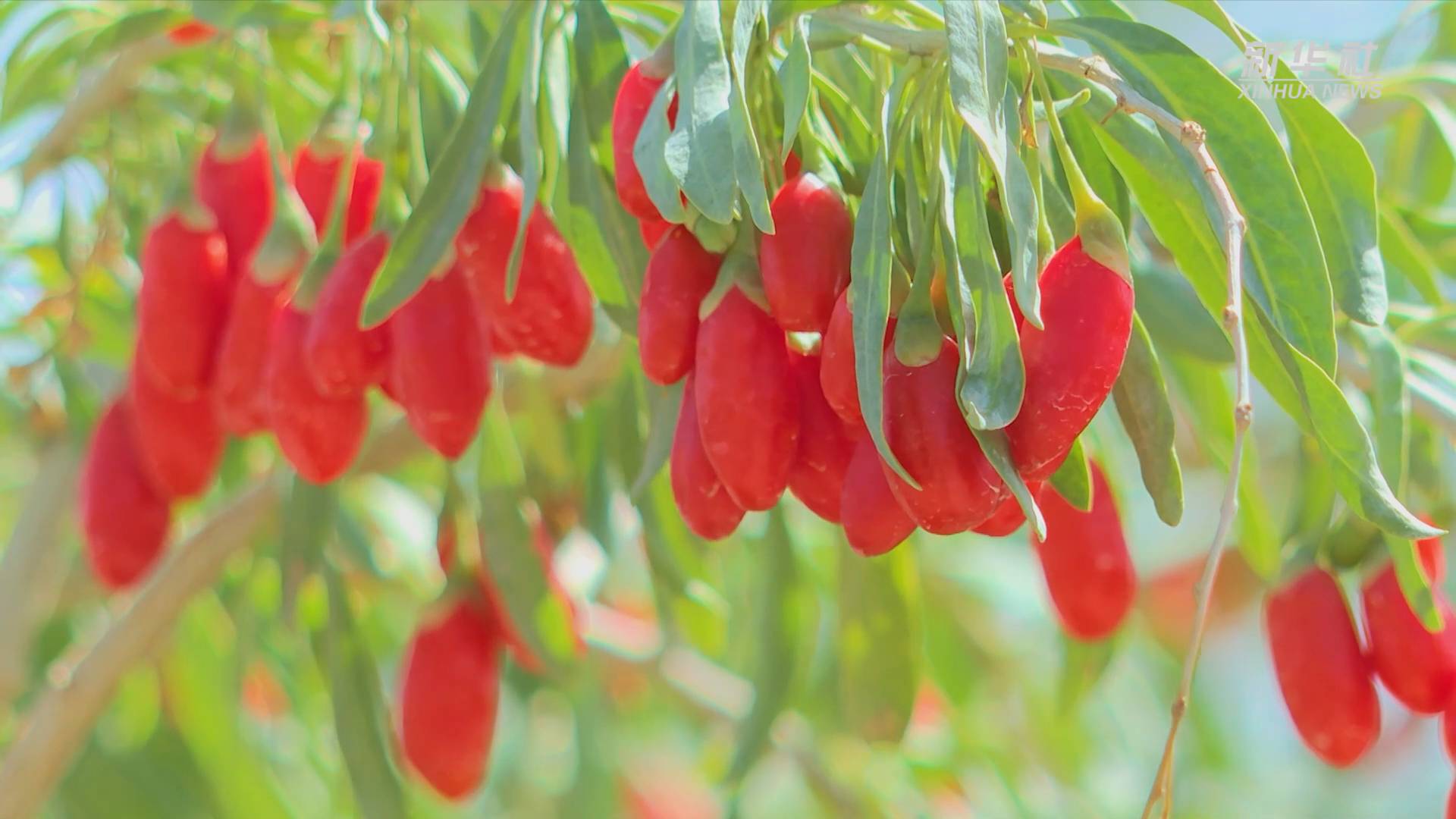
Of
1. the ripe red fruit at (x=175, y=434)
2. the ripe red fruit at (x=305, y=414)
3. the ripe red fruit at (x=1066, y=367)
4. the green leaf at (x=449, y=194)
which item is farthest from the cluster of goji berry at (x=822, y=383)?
the ripe red fruit at (x=175, y=434)

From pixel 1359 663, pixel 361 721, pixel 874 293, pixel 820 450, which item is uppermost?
pixel 874 293

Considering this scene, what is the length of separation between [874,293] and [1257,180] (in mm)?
206

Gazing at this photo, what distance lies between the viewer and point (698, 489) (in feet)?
2.25

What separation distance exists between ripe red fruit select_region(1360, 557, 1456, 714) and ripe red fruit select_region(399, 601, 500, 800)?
0.55 metres

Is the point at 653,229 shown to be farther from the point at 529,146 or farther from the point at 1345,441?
the point at 1345,441

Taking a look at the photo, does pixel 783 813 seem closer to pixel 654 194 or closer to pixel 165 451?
pixel 165 451

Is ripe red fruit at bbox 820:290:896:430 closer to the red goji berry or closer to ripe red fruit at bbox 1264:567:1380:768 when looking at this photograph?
ripe red fruit at bbox 1264:567:1380:768

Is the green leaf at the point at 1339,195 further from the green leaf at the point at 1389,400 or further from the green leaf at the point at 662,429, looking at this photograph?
the green leaf at the point at 662,429

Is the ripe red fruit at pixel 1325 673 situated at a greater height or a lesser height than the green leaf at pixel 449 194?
lesser

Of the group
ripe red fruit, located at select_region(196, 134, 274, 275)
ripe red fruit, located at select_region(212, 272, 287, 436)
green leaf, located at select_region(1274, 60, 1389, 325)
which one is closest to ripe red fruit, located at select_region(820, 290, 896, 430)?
green leaf, located at select_region(1274, 60, 1389, 325)

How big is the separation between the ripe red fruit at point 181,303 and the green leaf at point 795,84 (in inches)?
19.0

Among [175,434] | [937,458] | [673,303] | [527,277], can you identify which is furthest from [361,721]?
[937,458]

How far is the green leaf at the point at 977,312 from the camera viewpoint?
55 centimetres

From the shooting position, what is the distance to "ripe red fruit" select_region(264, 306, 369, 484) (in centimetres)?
84
